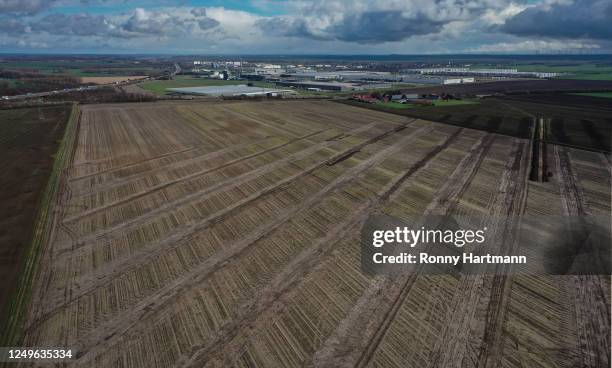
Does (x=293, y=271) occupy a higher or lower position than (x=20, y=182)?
lower

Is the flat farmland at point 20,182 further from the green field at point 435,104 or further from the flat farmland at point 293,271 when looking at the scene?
the green field at point 435,104

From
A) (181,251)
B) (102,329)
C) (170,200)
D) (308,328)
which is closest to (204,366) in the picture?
(308,328)

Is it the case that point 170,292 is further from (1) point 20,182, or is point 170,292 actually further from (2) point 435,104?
(2) point 435,104

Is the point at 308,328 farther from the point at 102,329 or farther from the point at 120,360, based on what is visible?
the point at 102,329

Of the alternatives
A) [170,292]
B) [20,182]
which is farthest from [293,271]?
[20,182]

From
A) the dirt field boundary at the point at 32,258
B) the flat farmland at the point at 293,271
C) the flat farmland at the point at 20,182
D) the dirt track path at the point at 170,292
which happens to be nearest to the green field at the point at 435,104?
the flat farmland at the point at 293,271

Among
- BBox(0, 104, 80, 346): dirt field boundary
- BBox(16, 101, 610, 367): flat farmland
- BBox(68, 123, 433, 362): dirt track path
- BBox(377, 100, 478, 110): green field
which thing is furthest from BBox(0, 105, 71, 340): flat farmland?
BBox(377, 100, 478, 110): green field
